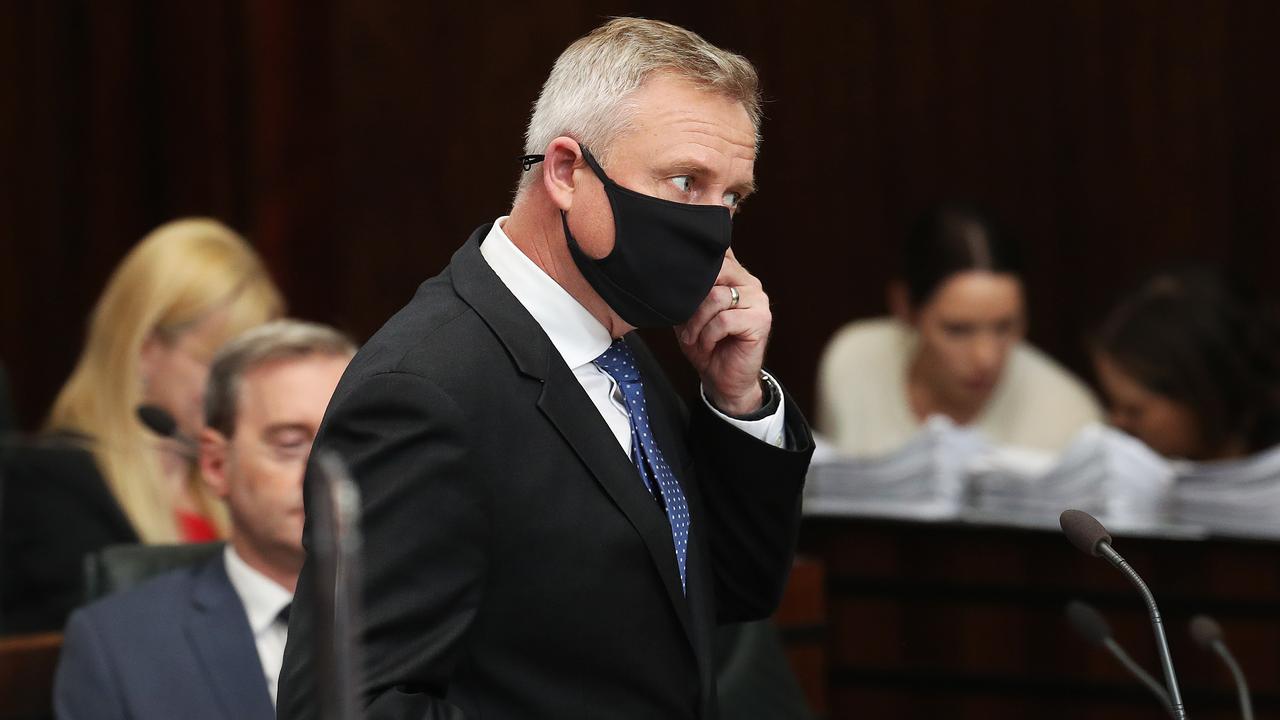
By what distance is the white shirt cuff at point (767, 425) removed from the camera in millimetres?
1712

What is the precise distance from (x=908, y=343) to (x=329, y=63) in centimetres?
186

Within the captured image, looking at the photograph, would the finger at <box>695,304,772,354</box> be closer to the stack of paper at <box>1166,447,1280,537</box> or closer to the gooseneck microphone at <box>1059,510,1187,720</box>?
the gooseneck microphone at <box>1059,510,1187,720</box>

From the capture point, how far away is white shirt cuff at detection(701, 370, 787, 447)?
1712 mm

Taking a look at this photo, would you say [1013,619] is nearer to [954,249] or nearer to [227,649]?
[954,249]

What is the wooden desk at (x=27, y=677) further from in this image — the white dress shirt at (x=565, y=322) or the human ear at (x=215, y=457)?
the white dress shirt at (x=565, y=322)

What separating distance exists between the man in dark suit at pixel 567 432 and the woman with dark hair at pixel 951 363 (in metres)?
2.75

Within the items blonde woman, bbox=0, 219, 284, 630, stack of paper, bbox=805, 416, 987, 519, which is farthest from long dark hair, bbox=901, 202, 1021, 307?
blonde woman, bbox=0, 219, 284, 630

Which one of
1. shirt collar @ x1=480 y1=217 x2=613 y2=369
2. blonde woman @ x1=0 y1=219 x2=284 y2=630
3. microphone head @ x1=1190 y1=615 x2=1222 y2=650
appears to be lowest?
blonde woman @ x1=0 y1=219 x2=284 y2=630

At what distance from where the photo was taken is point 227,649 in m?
2.22

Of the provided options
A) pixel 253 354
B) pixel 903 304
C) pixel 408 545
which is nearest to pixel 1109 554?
pixel 408 545

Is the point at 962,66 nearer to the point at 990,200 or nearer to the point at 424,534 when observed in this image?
the point at 990,200

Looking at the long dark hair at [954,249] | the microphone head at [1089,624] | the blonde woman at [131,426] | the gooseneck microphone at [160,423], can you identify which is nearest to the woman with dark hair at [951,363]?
the long dark hair at [954,249]

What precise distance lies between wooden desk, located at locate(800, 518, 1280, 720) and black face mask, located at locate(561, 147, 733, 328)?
2.11 meters

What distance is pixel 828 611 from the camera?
150 inches
